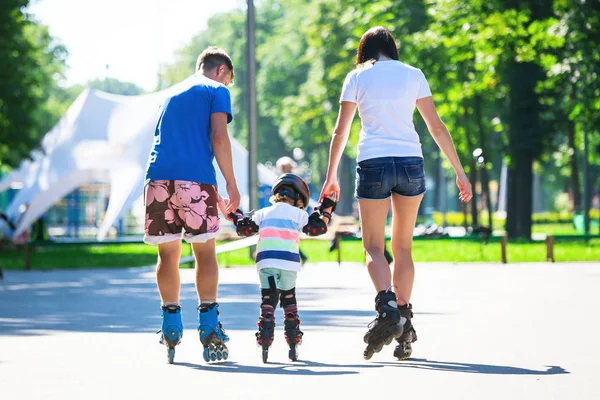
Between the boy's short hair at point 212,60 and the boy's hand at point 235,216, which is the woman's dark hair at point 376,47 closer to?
the boy's short hair at point 212,60

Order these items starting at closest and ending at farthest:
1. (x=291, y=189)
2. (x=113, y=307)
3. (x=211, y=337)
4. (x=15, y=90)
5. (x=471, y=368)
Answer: (x=471, y=368) → (x=211, y=337) → (x=291, y=189) → (x=113, y=307) → (x=15, y=90)

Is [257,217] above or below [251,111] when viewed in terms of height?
below

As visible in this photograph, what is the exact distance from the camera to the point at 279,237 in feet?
26.8

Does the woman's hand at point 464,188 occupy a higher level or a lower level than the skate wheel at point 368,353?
higher

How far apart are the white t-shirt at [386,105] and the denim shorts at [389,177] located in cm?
4

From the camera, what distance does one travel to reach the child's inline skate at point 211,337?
7891 millimetres

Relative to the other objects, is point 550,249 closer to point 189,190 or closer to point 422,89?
point 422,89

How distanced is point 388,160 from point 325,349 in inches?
59.5

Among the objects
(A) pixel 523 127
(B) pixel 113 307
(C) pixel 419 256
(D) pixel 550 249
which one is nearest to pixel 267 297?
(B) pixel 113 307

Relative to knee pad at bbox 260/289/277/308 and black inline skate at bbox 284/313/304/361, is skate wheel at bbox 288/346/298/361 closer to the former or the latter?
black inline skate at bbox 284/313/304/361

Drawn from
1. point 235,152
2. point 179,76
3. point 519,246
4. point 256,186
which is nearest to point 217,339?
point 256,186

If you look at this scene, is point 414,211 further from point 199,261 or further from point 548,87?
point 548,87

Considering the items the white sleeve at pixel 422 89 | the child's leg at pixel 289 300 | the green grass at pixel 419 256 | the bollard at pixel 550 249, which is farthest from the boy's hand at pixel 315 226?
the green grass at pixel 419 256

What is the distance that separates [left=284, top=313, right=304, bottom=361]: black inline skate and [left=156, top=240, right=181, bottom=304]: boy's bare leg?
2.28ft
